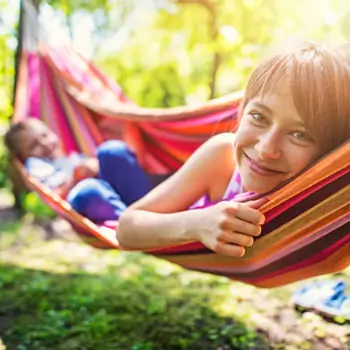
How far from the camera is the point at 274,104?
1.16 m

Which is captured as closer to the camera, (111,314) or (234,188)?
(234,188)

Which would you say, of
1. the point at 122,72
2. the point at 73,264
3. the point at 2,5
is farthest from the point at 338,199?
the point at 122,72

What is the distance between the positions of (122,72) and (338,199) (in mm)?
3123

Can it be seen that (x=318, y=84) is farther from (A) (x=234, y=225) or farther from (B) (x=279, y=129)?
(A) (x=234, y=225)

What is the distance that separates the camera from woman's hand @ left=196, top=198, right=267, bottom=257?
1147 millimetres

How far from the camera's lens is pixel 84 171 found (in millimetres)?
2223

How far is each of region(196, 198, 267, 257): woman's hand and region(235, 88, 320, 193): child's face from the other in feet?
0.22

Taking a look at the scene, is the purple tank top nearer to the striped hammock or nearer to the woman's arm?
the woman's arm

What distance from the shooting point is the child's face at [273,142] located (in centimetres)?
115

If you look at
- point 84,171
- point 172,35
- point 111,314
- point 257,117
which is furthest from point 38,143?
point 257,117

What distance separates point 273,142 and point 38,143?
5.33ft

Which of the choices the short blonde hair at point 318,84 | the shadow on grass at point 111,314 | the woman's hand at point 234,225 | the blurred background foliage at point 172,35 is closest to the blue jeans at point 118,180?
the shadow on grass at point 111,314

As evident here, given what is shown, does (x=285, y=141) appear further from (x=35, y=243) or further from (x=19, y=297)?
(x=35, y=243)

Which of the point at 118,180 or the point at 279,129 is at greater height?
the point at 279,129
